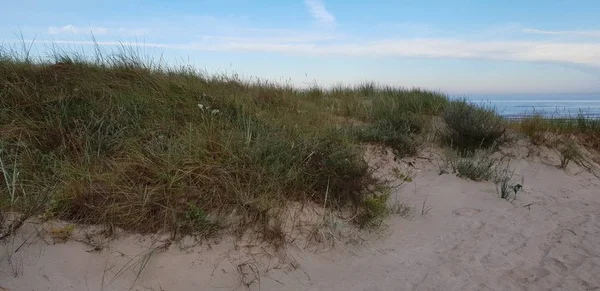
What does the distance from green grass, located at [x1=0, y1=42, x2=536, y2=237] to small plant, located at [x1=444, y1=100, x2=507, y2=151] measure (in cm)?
69

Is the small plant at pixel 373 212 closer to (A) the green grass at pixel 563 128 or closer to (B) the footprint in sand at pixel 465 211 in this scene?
(B) the footprint in sand at pixel 465 211

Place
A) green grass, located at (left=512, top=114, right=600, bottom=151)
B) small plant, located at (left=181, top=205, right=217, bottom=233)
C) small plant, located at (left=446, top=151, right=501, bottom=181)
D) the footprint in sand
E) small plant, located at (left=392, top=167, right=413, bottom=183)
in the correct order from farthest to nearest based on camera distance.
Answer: green grass, located at (left=512, top=114, right=600, bottom=151)
small plant, located at (left=446, top=151, right=501, bottom=181)
small plant, located at (left=392, top=167, right=413, bottom=183)
the footprint in sand
small plant, located at (left=181, top=205, right=217, bottom=233)

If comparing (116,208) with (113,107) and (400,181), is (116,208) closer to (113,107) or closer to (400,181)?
(113,107)

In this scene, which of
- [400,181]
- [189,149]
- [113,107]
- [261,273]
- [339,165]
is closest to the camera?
[261,273]

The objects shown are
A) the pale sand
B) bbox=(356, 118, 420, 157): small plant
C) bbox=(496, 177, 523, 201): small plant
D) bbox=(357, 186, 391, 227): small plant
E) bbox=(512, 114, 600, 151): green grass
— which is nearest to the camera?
the pale sand

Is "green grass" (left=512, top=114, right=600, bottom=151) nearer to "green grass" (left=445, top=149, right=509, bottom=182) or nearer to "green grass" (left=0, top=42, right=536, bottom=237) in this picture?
"green grass" (left=445, top=149, right=509, bottom=182)

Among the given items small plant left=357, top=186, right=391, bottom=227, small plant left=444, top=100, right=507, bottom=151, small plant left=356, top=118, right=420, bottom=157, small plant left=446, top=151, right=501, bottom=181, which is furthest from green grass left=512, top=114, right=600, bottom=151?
small plant left=357, top=186, right=391, bottom=227

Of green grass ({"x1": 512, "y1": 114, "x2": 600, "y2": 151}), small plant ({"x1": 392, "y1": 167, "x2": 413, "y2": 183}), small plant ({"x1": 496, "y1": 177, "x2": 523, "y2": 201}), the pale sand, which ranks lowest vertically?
the pale sand

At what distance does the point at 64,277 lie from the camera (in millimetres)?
2873

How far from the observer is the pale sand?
298 centimetres

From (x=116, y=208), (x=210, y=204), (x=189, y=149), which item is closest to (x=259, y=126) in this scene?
(x=189, y=149)

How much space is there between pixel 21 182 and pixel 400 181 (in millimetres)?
3821

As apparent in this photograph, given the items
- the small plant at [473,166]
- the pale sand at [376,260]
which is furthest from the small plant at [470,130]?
the pale sand at [376,260]

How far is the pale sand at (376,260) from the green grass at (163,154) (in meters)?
0.24
